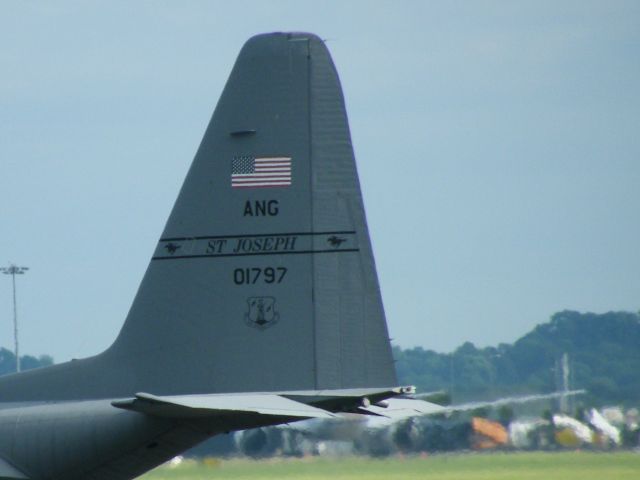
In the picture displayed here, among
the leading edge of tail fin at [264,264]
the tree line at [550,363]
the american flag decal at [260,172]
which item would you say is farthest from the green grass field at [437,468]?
the american flag decal at [260,172]

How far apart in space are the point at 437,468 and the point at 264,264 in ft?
40.7

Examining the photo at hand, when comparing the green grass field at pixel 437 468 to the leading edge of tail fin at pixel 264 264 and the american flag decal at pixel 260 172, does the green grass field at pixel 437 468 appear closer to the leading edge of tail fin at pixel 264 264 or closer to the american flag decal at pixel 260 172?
the leading edge of tail fin at pixel 264 264

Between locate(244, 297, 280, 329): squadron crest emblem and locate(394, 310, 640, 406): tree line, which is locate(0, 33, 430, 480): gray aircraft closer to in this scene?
locate(244, 297, 280, 329): squadron crest emblem

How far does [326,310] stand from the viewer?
15.3 meters

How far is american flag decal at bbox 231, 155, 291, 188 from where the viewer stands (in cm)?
1557

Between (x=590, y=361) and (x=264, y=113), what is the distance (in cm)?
2576

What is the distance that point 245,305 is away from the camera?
15523 millimetres

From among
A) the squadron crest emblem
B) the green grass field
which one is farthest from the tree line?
the squadron crest emblem

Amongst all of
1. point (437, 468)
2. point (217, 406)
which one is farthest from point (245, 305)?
point (437, 468)

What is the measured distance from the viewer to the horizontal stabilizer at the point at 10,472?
1485 centimetres

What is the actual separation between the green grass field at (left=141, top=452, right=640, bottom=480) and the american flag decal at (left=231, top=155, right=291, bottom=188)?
32.0 ft

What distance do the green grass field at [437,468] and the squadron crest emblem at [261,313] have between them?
938cm

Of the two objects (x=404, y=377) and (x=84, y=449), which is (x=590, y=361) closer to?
(x=404, y=377)

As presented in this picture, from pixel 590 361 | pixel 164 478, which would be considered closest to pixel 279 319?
pixel 164 478
